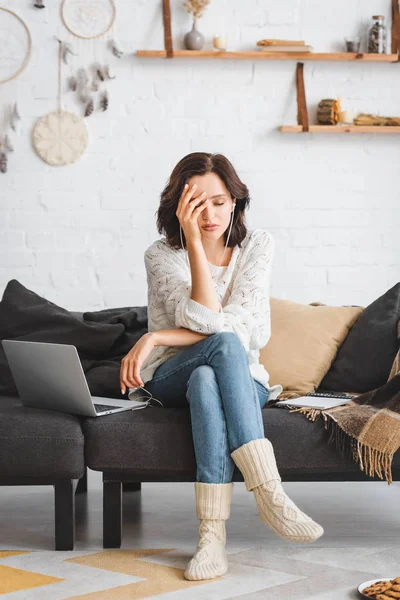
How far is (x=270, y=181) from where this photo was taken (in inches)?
174

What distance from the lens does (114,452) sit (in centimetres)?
248

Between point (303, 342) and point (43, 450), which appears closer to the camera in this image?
point (43, 450)

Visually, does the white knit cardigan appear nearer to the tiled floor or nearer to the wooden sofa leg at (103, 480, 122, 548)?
the wooden sofa leg at (103, 480, 122, 548)

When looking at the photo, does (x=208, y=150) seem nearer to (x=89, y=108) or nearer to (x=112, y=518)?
(x=89, y=108)

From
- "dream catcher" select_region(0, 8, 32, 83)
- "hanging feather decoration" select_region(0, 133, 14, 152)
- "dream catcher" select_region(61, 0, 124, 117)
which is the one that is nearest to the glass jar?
"dream catcher" select_region(61, 0, 124, 117)

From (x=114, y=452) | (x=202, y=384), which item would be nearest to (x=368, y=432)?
(x=202, y=384)

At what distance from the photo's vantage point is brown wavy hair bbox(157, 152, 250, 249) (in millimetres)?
2727

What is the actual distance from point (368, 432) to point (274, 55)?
7.80 ft

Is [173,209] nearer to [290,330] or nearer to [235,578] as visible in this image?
[290,330]

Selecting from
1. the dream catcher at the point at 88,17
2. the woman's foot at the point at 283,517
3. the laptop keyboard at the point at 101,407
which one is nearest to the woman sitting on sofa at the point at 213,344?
the woman's foot at the point at 283,517

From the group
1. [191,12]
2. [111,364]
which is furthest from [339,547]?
[191,12]

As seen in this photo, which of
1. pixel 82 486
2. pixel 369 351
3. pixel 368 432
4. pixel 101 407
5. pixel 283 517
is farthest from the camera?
pixel 82 486

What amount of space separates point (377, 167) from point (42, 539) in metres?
2.69

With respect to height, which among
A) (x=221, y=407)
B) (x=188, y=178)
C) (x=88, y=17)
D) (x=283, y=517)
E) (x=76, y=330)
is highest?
(x=88, y=17)
